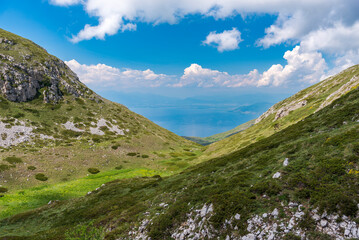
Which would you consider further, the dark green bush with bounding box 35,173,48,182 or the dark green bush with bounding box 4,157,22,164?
the dark green bush with bounding box 4,157,22,164

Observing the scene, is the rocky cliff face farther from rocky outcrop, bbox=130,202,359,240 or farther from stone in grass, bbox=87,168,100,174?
rocky outcrop, bbox=130,202,359,240

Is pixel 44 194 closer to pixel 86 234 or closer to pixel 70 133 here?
pixel 86 234

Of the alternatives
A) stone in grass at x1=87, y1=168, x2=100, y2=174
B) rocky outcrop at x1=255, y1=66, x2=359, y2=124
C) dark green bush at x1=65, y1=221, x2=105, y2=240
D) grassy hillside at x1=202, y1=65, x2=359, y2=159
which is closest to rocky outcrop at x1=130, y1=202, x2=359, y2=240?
dark green bush at x1=65, y1=221, x2=105, y2=240

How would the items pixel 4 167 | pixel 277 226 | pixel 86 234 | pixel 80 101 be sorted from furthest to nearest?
1. pixel 80 101
2. pixel 4 167
3. pixel 86 234
4. pixel 277 226

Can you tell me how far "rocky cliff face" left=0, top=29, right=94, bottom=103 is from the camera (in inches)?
3497

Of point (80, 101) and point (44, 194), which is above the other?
point (80, 101)

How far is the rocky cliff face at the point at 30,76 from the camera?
8881 centimetres

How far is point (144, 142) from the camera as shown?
3708 inches

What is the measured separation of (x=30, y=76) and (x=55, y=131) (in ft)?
151

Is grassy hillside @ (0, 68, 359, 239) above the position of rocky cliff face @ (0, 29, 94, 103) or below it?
below

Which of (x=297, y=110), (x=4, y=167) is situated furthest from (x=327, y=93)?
(x=4, y=167)

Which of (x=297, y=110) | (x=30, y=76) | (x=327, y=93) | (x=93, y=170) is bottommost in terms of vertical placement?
(x=93, y=170)

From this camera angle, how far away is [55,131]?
7962cm

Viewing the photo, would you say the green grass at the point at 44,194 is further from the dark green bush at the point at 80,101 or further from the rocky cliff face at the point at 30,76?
the dark green bush at the point at 80,101
